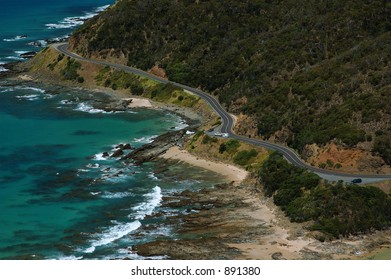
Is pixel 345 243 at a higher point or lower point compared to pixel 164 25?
lower

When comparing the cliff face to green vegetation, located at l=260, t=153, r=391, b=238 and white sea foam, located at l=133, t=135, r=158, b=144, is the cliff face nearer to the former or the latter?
green vegetation, located at l=260, t=153, r=391, b=238

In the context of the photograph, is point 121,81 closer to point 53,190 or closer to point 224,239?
point 53,190

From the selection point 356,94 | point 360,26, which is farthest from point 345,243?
point 360,26

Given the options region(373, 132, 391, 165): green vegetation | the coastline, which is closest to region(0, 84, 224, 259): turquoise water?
the coastline

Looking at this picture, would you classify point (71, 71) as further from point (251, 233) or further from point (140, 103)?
point (251, 233)

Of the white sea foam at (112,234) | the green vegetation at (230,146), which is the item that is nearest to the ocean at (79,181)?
the white sea foam at (112,234)

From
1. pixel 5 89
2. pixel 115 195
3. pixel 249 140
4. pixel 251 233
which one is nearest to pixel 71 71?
pixel 5 89

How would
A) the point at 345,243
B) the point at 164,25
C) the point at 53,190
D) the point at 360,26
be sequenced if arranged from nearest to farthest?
the point at 345,243 < the point at 53,190 < the point at 360,26 < the point at 164,25
